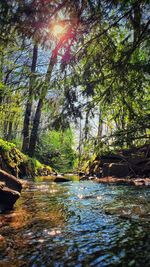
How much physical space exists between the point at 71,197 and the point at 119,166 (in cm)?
597

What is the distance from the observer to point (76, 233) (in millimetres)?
4578

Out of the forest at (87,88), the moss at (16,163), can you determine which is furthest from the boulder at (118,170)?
the forest at (87,88)

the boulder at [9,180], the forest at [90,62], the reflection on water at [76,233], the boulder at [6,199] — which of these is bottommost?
the reflection on water at [76,233]

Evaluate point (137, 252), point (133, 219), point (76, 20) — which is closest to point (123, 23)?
point (76, 20)

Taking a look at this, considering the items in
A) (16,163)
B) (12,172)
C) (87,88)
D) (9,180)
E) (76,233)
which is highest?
(87,88)

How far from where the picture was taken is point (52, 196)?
333 inches

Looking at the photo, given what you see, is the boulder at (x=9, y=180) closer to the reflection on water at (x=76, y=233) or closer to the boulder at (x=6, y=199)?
the reflection on water at (x=76, y=233)

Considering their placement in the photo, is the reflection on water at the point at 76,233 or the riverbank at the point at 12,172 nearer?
the reflection on water at the point at 76,233

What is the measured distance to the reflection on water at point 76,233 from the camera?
353 cm

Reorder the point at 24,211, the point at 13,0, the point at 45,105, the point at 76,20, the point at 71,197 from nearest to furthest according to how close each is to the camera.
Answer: the point at 13,0
the point at 76,20
the point at 24,211
the point at 45,105
the point at 71,197

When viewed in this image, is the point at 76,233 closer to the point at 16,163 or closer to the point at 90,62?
the point at 90,62

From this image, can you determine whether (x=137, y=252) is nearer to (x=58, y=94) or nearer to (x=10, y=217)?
(x=10, y=217)

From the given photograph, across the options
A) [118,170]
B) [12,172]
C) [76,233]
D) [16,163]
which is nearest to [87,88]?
[76,233]

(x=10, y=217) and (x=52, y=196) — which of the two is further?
(x=52, y=196)
